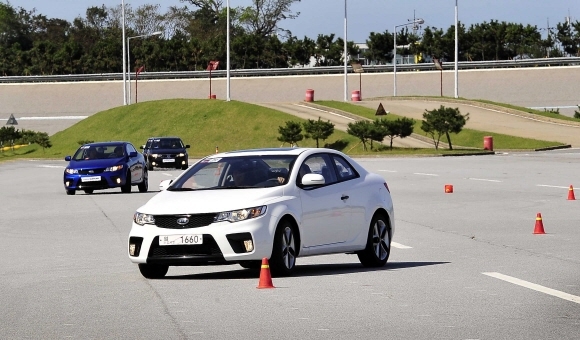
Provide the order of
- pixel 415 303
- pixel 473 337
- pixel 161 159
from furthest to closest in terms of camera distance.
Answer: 1. pixel 161 159
2. pixel 415 303
3. pixel 473 337

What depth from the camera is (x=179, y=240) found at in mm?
13219

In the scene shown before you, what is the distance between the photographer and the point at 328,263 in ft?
52.3

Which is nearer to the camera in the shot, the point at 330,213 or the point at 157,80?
the point at 330,213

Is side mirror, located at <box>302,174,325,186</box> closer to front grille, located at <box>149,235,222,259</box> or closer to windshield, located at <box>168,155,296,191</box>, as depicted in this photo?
windshield, located at <box>168,155,296,191</box>

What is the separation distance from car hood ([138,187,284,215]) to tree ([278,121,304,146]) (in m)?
59.5

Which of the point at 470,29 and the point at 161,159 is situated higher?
the point at 470,29

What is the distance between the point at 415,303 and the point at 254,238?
2327mm

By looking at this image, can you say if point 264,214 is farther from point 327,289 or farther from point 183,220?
point 327,289

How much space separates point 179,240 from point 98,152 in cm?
2322

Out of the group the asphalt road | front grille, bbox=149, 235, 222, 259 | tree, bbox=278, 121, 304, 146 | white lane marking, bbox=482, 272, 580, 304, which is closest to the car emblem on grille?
front grille, bbox=149, 235, 222, 259

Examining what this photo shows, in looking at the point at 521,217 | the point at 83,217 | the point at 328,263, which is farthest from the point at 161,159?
the point at 328,263

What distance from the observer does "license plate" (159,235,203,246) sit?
518 inches

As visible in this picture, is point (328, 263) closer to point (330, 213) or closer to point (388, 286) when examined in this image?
point (330, 213)

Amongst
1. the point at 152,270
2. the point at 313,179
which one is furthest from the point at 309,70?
the point at 152,270
